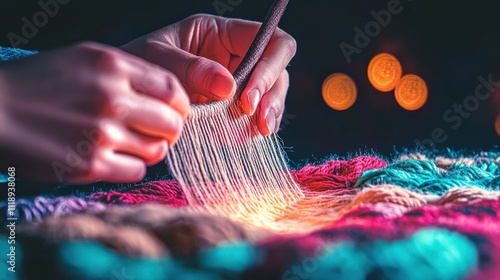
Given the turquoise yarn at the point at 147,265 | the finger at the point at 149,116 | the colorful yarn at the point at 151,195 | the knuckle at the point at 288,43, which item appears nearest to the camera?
the turquoise yarn at the point at 147,265

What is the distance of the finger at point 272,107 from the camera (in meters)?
0.83

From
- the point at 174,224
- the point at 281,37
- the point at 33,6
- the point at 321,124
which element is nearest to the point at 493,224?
the point at 174,224

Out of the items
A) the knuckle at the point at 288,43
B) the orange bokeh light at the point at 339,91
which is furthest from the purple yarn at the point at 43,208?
the orange bokeh light at the point at 339,91

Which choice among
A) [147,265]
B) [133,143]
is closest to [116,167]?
[133,143]

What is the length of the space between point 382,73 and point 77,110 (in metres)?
1.59

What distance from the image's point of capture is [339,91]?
6.27 feet

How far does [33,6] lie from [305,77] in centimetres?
88

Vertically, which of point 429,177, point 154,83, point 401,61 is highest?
point 154,83

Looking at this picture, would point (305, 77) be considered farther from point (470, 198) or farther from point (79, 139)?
point (79, 139)

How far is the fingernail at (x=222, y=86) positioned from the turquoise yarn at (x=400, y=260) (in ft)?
1.26

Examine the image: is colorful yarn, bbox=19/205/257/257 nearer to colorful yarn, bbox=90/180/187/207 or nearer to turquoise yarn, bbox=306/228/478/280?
turquoise yarn, bbox=306/228/478/280

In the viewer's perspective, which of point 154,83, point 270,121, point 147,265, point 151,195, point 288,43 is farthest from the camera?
point 288,43

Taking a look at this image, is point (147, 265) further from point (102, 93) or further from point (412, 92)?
point (412, 92)

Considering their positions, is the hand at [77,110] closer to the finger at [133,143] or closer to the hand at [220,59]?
the finger at [133,143]
